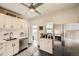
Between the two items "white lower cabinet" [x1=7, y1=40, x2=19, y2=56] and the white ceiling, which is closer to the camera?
the white ceiling

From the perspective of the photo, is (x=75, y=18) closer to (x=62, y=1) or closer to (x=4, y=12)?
(x=62, y=1)

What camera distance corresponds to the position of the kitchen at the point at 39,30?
1.50 metres

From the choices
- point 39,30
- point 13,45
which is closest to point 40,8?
point 39,30

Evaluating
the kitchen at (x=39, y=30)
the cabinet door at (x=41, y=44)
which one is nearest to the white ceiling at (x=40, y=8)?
the kitchen at (x=39, y=30)

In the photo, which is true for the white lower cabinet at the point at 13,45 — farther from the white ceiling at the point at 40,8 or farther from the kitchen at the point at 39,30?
the white ceiling at the point at 40,8

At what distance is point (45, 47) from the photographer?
66.9 inches

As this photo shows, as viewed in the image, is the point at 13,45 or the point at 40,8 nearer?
the point at 40,8

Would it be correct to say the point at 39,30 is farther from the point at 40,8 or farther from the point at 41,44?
the point at 40,8

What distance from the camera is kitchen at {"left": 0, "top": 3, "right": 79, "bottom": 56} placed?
1.50m

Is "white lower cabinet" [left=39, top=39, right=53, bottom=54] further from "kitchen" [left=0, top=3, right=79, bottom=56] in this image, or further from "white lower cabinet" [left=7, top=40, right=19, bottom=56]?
"white lower cabinet" [left=7, top=40, right=19, bottom=56]

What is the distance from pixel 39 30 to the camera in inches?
62.9

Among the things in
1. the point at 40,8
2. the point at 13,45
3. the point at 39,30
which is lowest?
the point at 13,45

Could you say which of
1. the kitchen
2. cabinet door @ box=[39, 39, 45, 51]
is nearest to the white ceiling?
the kitchen

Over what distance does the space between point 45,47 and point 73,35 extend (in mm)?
662
